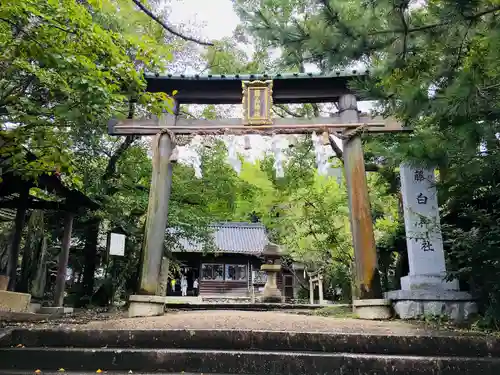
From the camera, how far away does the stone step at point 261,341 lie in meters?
3.93

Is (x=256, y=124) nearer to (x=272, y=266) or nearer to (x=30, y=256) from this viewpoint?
(x=30, y=256)

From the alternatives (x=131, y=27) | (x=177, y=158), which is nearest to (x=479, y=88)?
(x=177, y=158)

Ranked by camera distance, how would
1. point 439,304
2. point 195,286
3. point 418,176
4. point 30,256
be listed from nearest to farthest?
1. point 439,304
2. point 418,176
3. point 30,256
4. point 195,286

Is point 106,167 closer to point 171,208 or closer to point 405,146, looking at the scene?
point 171,208

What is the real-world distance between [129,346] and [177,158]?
180 inches

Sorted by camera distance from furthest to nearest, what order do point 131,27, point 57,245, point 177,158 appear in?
point 57,245
point 131,27
point 177,158

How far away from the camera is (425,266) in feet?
20.7

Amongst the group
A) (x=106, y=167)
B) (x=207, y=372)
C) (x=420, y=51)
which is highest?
(x=106, y=167)

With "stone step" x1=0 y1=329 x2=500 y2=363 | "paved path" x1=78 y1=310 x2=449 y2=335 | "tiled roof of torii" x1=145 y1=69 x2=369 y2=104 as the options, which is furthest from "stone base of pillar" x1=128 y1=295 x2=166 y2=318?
"tiled roof of torii" x1=145 y1=69 x2=369 y2=104

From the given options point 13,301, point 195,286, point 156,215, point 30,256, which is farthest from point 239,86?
point 195,286

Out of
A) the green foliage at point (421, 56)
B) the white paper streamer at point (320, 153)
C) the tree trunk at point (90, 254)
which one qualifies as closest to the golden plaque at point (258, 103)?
the white paper streamer at point (320, 153)

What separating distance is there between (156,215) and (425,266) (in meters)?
4.99

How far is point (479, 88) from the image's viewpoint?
9.63 feet

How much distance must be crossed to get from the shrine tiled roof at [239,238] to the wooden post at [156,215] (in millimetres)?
13701
